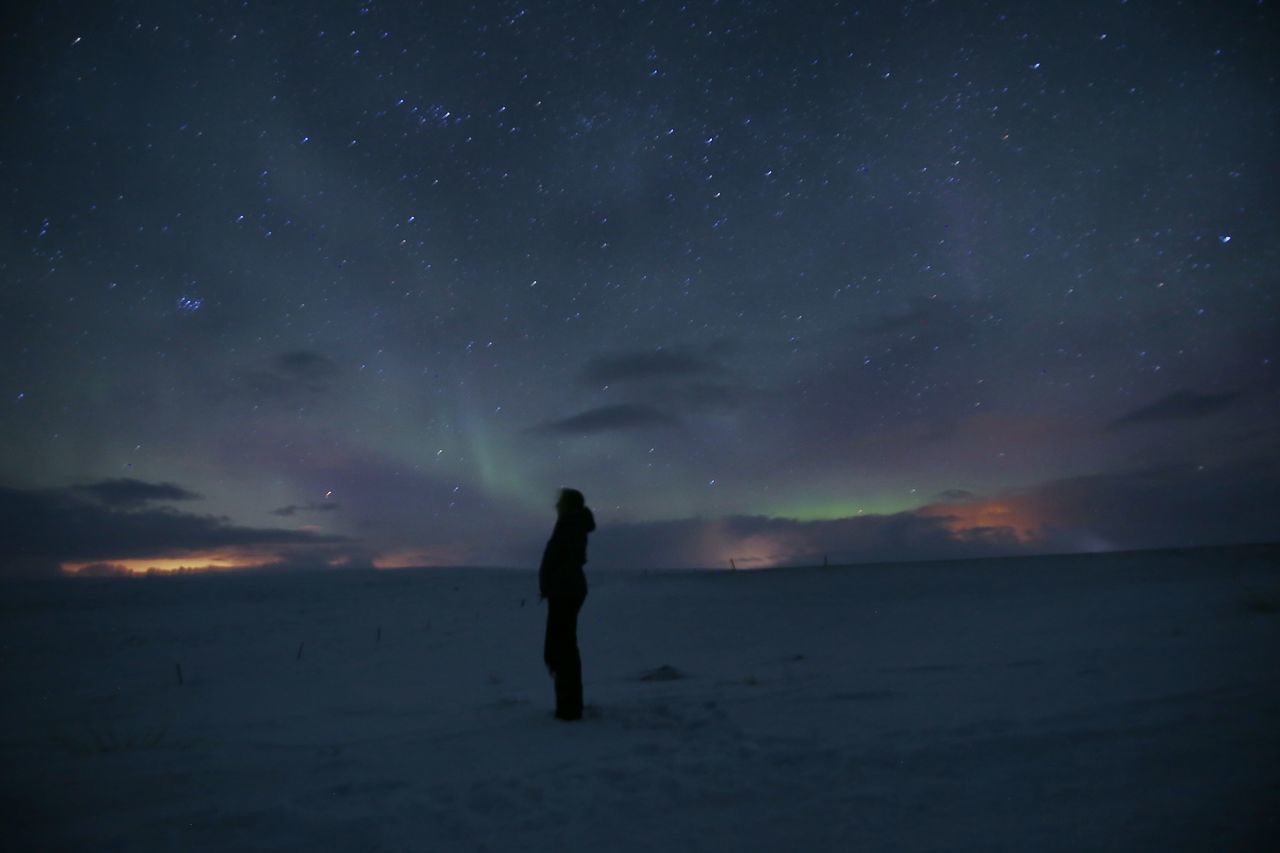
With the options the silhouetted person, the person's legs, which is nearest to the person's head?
the silhouetted person

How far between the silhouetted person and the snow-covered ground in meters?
0.40

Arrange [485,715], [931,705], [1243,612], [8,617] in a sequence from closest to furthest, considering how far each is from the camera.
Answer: [931,705], [485,715], [1243,612], [8,617]

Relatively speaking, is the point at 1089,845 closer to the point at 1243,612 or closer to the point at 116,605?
the point at 1243,612

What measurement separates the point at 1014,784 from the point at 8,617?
27.4 m

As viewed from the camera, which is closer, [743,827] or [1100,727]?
[743,827]

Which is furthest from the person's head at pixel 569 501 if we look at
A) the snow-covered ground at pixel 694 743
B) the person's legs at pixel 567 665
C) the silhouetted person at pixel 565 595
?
the snow-covered ground at pixel 694 743

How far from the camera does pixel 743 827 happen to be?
407 cm

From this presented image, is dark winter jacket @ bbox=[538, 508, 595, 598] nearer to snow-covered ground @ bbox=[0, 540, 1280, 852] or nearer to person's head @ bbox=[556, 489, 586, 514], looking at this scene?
person's head @ bbox=[556, 489, 586, 514]

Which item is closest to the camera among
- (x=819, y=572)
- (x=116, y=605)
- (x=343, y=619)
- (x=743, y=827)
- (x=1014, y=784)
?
(x=743, y=827)

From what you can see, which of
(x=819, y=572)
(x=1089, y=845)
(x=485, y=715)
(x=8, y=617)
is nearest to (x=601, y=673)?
(x=485, y=715)

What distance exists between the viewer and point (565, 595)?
7.20 metres

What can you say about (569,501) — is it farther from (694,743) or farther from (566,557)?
(694,743)

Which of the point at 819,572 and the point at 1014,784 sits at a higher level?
the point at 1014,784

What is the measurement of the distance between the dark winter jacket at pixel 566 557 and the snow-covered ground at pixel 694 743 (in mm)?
1332
